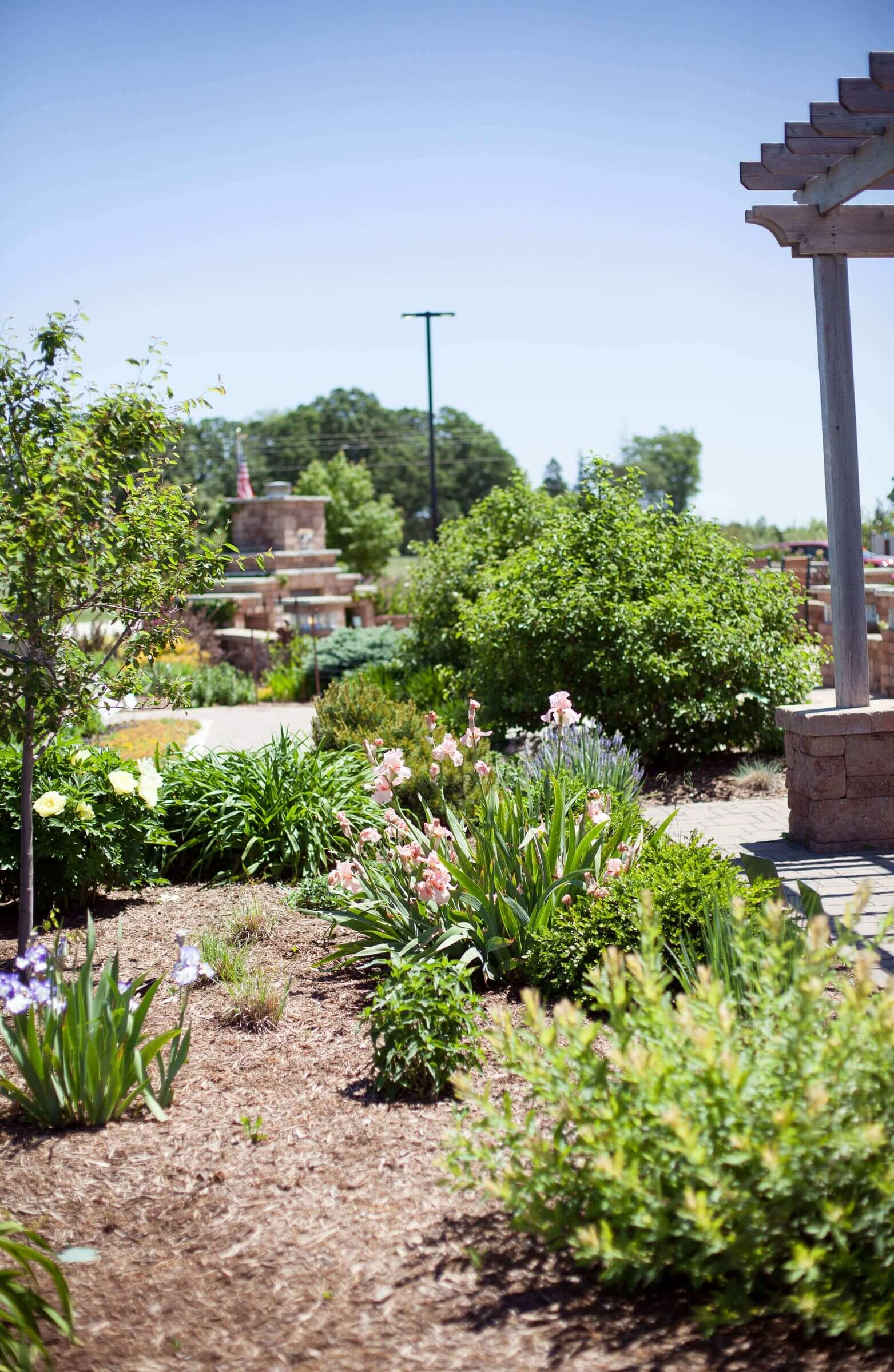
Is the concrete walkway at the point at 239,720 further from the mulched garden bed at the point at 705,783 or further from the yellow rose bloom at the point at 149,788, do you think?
the yellow rose bloom at the point at 149,788

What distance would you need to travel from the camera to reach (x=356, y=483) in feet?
124

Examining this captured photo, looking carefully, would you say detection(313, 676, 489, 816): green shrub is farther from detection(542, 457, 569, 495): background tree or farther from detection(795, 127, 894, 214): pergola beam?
detection(542, 457, 569, 495): background tree

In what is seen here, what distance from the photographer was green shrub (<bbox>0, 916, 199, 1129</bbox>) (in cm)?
289

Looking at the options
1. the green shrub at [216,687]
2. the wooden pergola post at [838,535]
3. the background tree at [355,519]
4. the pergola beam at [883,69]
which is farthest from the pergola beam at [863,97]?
the background tree at [355,519]

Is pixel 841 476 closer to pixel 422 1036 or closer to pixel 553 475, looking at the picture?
pixel 422 1036

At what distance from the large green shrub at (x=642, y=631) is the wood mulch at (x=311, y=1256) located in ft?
17.0

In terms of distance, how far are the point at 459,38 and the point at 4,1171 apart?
9.00m

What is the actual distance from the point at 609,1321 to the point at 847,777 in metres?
4.33

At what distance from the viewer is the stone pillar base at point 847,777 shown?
5.80 m

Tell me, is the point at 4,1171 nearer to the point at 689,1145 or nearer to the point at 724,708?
the point at 689,1145

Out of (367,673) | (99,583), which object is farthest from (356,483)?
(99,583)

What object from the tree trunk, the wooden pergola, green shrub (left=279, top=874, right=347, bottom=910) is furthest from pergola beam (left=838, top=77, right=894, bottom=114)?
the tree trunk

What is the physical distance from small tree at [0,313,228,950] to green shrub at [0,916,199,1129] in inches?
44.2

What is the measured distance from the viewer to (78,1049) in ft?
9.48
